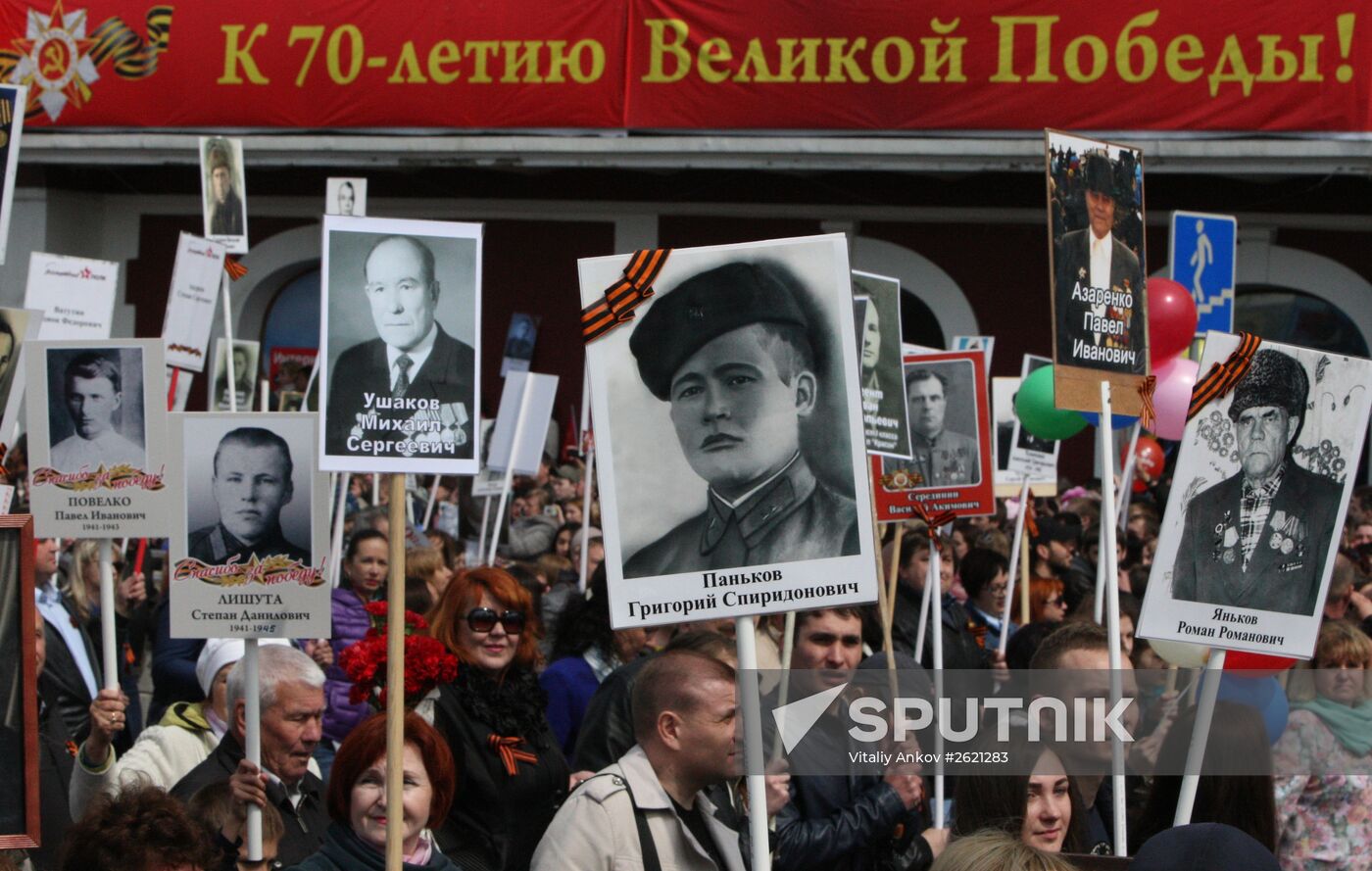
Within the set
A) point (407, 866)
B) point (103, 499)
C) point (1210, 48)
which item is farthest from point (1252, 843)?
point (1210, 48)

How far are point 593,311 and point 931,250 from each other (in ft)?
49.1

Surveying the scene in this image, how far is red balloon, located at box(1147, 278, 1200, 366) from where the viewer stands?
7.63 m

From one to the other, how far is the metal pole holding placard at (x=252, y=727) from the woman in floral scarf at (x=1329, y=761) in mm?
2391

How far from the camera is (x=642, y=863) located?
11.3ft

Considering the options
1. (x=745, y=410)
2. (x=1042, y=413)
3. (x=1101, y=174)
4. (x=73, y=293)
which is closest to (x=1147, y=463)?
(x=1042, y=413)

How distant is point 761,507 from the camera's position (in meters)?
3.55

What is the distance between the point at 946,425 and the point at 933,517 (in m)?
0.82

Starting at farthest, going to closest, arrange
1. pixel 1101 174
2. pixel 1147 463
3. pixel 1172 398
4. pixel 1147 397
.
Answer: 1. pixel 1147 463
2. pixel 1172 398
3. pixel 1147 397
4. pixel 1101 174

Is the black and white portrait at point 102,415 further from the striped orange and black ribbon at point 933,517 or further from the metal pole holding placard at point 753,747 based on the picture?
the striped orange and black ribbon at point 933,517

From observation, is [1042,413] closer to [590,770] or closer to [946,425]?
[946,425]

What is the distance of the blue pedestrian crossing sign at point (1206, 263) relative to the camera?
841cm

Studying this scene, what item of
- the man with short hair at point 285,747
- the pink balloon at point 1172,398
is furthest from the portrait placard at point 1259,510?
the pink balloon at point 1172,398

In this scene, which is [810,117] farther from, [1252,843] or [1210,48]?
[1252,843]

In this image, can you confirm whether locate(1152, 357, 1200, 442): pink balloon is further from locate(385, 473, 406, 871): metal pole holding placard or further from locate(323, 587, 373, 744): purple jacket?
locate(385, 473, 406, 871): metal pole holding placard
